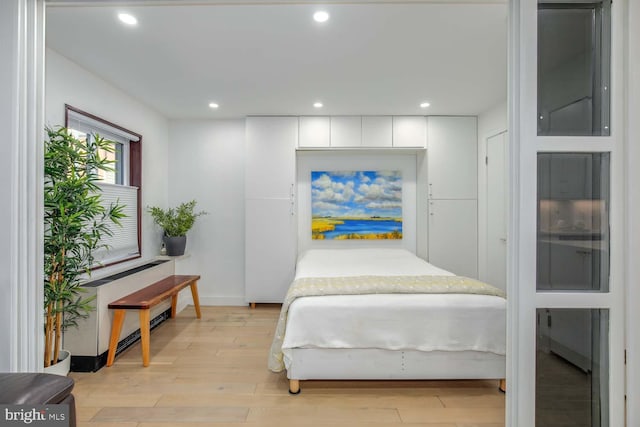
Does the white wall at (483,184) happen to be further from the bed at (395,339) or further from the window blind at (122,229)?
the window blind at (122,229)

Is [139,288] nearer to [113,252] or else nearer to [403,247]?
[113,252]

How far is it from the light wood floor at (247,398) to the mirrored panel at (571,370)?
0.76 metres

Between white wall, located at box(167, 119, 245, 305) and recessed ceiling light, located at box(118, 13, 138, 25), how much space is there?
93.4 inches

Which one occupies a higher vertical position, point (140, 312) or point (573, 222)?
point (573, 222)

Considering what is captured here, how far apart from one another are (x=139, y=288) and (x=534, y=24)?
139 inches

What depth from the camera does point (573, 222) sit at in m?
1.38

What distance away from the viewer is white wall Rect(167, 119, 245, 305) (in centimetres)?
464

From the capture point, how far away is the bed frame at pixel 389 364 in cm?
234

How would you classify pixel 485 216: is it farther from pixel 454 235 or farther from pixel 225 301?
→ pixel 225 301

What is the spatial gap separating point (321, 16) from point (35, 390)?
2249 mm

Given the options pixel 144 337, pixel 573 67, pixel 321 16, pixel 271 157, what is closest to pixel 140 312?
pixel 144 337

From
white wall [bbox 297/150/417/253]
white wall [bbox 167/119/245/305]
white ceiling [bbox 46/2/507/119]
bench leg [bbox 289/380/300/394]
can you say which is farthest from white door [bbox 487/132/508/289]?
white wall [bbox 167/119/245/305]

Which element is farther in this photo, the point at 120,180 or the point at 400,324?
the point at 120,180

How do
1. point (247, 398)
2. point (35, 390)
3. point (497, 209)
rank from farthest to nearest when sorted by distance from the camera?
point (497, 209) < point (247, 398) < point (35, 390)
